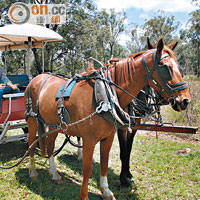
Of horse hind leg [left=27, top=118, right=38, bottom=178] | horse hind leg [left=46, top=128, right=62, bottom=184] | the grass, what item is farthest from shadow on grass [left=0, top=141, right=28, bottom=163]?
horse hind leg [left=46, top=128, right=62, bottom=184]

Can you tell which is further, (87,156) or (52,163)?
(52,163)

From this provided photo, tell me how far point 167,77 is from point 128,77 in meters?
0.51

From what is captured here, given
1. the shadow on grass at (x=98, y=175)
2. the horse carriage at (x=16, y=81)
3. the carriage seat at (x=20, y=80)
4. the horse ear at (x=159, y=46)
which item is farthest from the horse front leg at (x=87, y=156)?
the carriage seat at (x=20, y=80)

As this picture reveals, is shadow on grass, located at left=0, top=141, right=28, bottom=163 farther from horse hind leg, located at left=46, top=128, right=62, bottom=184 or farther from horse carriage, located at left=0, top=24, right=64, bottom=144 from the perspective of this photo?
horse hind leg, located at left=46, top=128, right=62, bottom=184

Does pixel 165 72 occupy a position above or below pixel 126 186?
above

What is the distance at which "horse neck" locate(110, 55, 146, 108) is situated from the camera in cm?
263

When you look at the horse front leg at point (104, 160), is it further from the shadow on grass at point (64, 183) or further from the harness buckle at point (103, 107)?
the harness buckle at point (103, 107)

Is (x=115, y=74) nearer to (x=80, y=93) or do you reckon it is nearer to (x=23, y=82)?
(x=80, y=93)

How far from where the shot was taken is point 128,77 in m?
2.69

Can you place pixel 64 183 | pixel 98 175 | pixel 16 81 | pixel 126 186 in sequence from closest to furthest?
1. pixel 126 186
2. pixel 64 183
3. pixel 98 175
4. pixel 16 81

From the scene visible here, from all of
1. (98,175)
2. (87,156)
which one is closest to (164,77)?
(87,156)

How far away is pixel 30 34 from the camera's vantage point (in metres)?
5.07

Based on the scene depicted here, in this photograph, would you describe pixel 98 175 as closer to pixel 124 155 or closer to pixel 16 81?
pixel 124 155

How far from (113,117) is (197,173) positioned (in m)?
2.70
